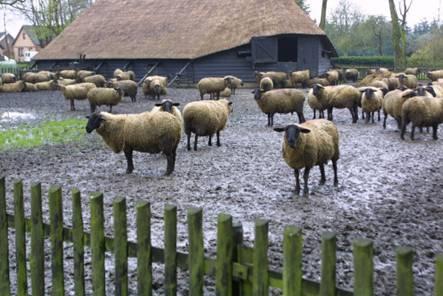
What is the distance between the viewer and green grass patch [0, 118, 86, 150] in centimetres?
1395

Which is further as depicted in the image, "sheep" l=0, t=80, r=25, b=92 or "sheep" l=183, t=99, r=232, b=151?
"sheep" l=0, t=80, r=25, b=92

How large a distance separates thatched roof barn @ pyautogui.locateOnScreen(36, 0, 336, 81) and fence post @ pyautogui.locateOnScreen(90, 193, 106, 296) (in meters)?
32.6

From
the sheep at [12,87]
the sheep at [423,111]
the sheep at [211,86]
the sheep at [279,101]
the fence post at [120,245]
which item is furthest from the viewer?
the sheep at [12,87]

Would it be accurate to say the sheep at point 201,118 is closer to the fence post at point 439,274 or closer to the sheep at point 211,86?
the fence post at point 439,274

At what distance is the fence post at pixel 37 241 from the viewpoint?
365 centimetres

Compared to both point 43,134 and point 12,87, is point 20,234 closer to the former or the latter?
point 43,134

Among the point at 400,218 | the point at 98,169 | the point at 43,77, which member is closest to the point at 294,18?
the point at 43,77

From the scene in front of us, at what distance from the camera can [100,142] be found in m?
14.1

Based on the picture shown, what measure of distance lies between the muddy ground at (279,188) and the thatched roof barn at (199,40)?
846 inches

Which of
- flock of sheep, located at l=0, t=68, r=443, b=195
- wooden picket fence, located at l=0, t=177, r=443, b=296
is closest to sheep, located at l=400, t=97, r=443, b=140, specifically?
flock of sheep, located at l=0, t=68, r=443, b=195

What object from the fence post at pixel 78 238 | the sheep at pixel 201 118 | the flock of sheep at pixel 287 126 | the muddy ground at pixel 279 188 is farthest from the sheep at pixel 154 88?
the fence post at pixel 78 238

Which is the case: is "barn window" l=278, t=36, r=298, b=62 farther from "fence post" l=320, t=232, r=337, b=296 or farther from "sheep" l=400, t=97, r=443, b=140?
"fence post" l=320, t=232, r=337, b=296

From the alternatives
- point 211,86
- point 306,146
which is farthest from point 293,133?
point 211,86

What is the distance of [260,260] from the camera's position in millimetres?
2635
